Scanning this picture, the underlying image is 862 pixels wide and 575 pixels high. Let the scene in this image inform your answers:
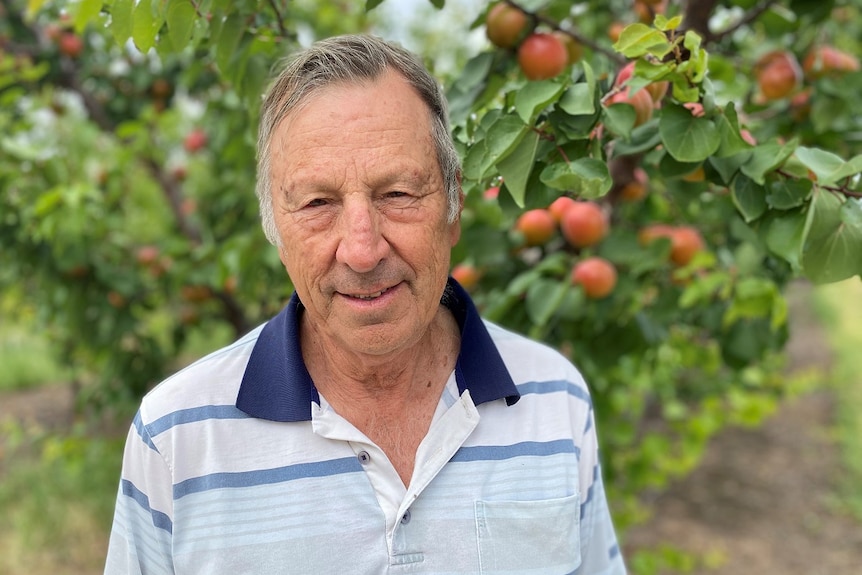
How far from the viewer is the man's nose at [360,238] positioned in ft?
3.55

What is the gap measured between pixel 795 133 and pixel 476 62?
93cm

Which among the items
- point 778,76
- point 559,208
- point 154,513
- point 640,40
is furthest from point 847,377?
point 154,513

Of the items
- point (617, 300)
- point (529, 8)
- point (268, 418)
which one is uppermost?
point (529, 8)

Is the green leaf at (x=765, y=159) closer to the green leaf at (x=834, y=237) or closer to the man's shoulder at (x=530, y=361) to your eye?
the green leaf at (x=834, y=237)

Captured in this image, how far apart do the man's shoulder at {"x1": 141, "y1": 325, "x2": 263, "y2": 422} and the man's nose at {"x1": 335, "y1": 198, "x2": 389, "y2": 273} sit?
29 cm

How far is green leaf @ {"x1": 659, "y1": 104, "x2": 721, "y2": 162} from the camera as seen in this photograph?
120 centimetres

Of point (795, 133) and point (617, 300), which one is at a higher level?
point (795, 133)

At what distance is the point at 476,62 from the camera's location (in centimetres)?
168

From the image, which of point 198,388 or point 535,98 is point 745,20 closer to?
point 535,98

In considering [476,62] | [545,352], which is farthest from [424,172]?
[476,62]

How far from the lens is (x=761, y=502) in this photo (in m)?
4.91

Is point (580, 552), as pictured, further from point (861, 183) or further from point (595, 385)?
point (595, 385)

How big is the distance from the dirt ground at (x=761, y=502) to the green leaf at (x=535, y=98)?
3492 mm

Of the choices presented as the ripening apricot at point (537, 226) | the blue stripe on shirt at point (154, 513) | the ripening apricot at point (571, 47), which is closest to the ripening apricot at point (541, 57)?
the ripening apricot at point (571, 47)
